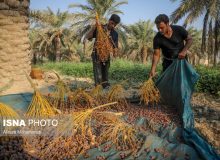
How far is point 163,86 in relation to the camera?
5137 mm

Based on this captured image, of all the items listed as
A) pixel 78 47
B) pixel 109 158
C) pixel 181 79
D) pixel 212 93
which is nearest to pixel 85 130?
pixel 109 158

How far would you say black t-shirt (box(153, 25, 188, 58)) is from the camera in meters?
5.55

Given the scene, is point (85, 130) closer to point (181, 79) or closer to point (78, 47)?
point (181, 79)

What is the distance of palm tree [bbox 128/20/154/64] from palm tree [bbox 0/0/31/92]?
24.1m

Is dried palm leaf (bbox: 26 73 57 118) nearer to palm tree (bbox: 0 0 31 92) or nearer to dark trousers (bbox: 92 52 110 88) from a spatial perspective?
dark trousers (bbox: 92 52 110 88)

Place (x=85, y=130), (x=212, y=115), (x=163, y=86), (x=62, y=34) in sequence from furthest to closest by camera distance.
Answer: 1. (x=62, y=34)
2. (x=212, y=115)
3. (x=163, y=86)
4. (x=85, y=130)

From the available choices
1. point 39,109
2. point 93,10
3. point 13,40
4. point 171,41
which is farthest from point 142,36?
point 39,109

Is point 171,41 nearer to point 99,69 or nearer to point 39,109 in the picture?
point 99,69

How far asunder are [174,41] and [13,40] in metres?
3.77

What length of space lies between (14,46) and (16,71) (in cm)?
57

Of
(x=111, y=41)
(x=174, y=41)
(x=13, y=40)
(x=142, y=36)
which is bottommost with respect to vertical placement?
(x=142, y=36)

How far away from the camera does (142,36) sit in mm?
31766

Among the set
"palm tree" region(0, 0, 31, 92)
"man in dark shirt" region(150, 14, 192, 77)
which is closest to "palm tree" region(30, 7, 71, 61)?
"palm tree" region(0, 0, 31, 92)

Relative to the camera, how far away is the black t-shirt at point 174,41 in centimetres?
555
